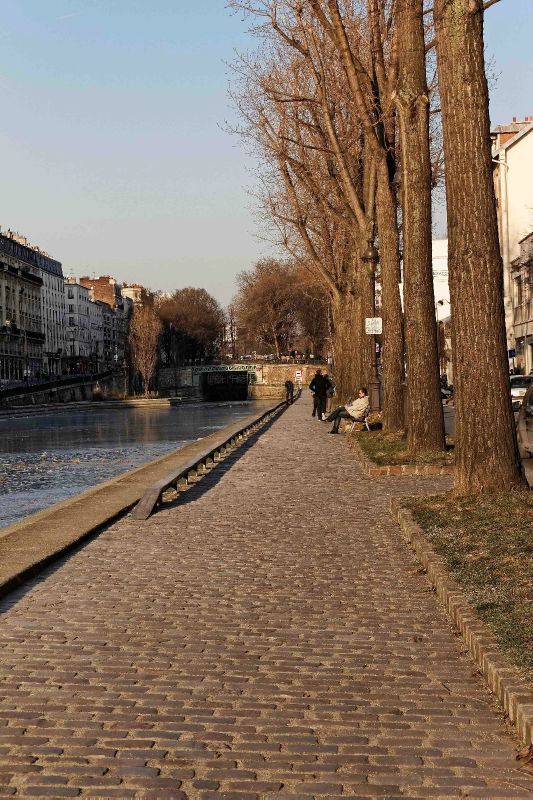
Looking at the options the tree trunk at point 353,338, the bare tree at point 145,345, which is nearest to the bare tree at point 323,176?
the tree trunk at point 353,338

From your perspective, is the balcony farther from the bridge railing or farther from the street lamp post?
the street lamp post

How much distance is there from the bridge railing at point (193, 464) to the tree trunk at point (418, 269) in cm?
340

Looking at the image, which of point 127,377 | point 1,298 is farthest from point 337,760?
point 127,377

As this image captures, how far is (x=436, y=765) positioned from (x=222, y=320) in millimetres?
167313

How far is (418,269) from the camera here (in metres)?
17.3

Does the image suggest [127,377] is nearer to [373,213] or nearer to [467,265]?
[373,213]

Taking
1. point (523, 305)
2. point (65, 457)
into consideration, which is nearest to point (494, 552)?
point (65, 457)

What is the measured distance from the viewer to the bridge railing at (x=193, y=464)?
514 inches

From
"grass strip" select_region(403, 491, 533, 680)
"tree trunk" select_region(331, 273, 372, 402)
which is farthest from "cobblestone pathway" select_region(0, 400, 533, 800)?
"tree trunk" select_region(331, 273, 372, 402)

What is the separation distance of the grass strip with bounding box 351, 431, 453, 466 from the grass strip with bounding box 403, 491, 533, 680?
4538 mm

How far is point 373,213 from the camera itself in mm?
29203

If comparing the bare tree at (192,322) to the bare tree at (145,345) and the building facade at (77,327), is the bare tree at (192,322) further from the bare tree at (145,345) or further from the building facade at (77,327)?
the bare tree at (145,345)

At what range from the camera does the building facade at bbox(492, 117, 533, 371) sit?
62.1 metres

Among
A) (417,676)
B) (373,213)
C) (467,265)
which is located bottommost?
(417,676)
